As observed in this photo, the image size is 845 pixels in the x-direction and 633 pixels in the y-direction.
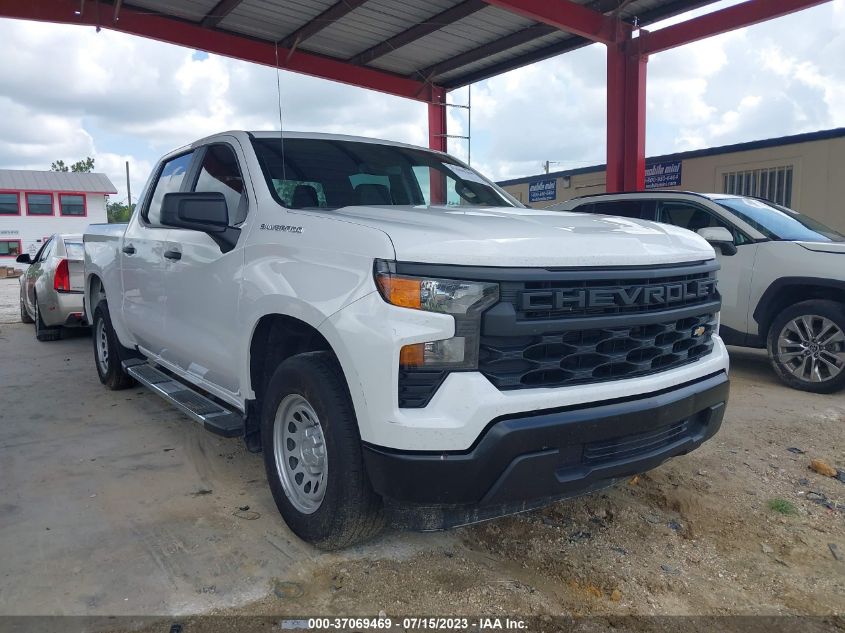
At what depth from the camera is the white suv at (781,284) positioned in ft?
18.1

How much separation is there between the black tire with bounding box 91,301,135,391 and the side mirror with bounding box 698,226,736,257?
5175 mm

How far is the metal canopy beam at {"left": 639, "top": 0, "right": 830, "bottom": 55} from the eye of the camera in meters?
8.92

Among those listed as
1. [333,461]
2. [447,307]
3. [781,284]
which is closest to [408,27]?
[781,284]

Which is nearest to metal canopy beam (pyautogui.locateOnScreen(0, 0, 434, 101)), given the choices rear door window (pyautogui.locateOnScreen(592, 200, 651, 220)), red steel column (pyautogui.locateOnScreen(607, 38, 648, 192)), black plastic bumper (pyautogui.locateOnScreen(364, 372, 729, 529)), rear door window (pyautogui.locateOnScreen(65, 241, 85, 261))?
rear door window (pyautogui.locateOnScreen(65, 241, 85, 261))

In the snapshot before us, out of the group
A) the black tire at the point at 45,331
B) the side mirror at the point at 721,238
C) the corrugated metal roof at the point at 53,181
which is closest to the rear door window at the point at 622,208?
the side mirror at the point at 721,238

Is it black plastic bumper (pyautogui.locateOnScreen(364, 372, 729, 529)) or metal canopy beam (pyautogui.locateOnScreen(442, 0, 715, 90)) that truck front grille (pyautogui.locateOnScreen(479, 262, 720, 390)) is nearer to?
black plastic bumper (pyautogui.locateOnScreen(364, 372, 729, 529))

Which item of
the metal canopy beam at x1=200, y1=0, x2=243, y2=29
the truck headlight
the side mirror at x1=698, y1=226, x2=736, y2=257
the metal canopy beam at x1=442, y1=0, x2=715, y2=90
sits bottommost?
the truck headlight

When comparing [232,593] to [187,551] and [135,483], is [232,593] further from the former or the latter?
[135,483]

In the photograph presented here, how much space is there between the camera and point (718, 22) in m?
9.45

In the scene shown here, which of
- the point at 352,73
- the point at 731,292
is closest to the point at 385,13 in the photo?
the point at 352,73

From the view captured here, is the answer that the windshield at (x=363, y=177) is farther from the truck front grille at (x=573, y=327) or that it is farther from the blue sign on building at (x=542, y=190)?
the blue sign on building at (x=542, y=190)

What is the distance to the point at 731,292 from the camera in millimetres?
6133

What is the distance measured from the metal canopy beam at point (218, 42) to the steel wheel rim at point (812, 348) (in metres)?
9.20

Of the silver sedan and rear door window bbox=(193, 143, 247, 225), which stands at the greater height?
rear door window bbox=(193, 143, 247, 225)
